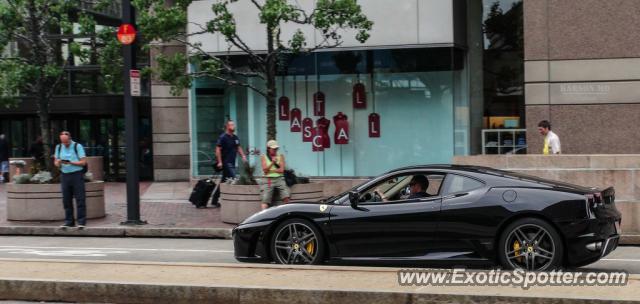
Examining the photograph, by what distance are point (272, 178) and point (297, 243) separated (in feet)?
15.3

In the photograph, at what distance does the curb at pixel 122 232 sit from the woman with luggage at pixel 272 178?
966mm

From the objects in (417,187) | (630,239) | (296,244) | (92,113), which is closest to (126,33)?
(296,244)

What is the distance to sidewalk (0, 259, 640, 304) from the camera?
7.04 meters

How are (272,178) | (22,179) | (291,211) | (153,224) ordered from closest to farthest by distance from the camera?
(291,211)
(272,178)
(153,224)
(22,179)

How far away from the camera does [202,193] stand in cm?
1830

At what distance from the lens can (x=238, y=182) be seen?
A: 16.2m

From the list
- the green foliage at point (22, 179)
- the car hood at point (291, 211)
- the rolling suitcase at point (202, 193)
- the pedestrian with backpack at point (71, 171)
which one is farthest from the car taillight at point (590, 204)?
the green foliage at point (22, 179)

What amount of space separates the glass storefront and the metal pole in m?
7.24

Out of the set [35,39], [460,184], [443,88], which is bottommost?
[460,184]

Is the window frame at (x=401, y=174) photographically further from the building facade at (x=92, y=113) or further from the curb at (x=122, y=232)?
the building facade at (x=92, y=113)

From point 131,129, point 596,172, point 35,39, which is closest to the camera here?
point 596,172

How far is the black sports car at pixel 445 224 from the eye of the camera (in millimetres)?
9102

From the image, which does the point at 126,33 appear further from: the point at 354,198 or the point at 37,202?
the point at 354,198

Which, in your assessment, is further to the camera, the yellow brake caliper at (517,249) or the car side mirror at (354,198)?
the car side mirror at (354,198)
